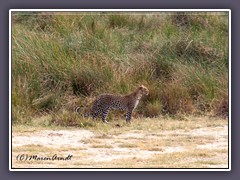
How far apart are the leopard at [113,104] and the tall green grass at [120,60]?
345mm

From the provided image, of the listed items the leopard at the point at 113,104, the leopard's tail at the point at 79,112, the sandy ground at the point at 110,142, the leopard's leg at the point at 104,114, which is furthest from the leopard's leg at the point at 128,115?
the leopard's tail at the point at 79,112

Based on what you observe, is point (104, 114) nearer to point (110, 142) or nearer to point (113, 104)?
point (113, 104)

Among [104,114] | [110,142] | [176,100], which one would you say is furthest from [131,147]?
[176,100]

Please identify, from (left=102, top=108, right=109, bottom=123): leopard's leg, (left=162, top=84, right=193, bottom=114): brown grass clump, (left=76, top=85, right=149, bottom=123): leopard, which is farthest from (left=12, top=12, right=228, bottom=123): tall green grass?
(left=102, top=108, right=109, bottom=123): leopard's leg

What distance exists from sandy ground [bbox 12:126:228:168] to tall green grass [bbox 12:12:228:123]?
0.80 metres

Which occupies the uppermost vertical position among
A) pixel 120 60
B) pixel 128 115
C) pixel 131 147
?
pixel 120 60

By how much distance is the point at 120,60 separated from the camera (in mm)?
13648

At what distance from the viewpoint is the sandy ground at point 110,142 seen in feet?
34.7

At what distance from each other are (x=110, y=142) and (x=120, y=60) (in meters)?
2.76

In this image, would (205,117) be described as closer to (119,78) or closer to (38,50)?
(119,78)

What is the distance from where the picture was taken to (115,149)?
10875mm

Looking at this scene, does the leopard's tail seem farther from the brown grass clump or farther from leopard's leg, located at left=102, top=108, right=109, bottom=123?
the brown grass clump

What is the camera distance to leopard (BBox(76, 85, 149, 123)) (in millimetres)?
12188

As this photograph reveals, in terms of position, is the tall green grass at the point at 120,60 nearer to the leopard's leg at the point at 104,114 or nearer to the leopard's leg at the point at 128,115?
the leopard's leg at the point at 128,115
